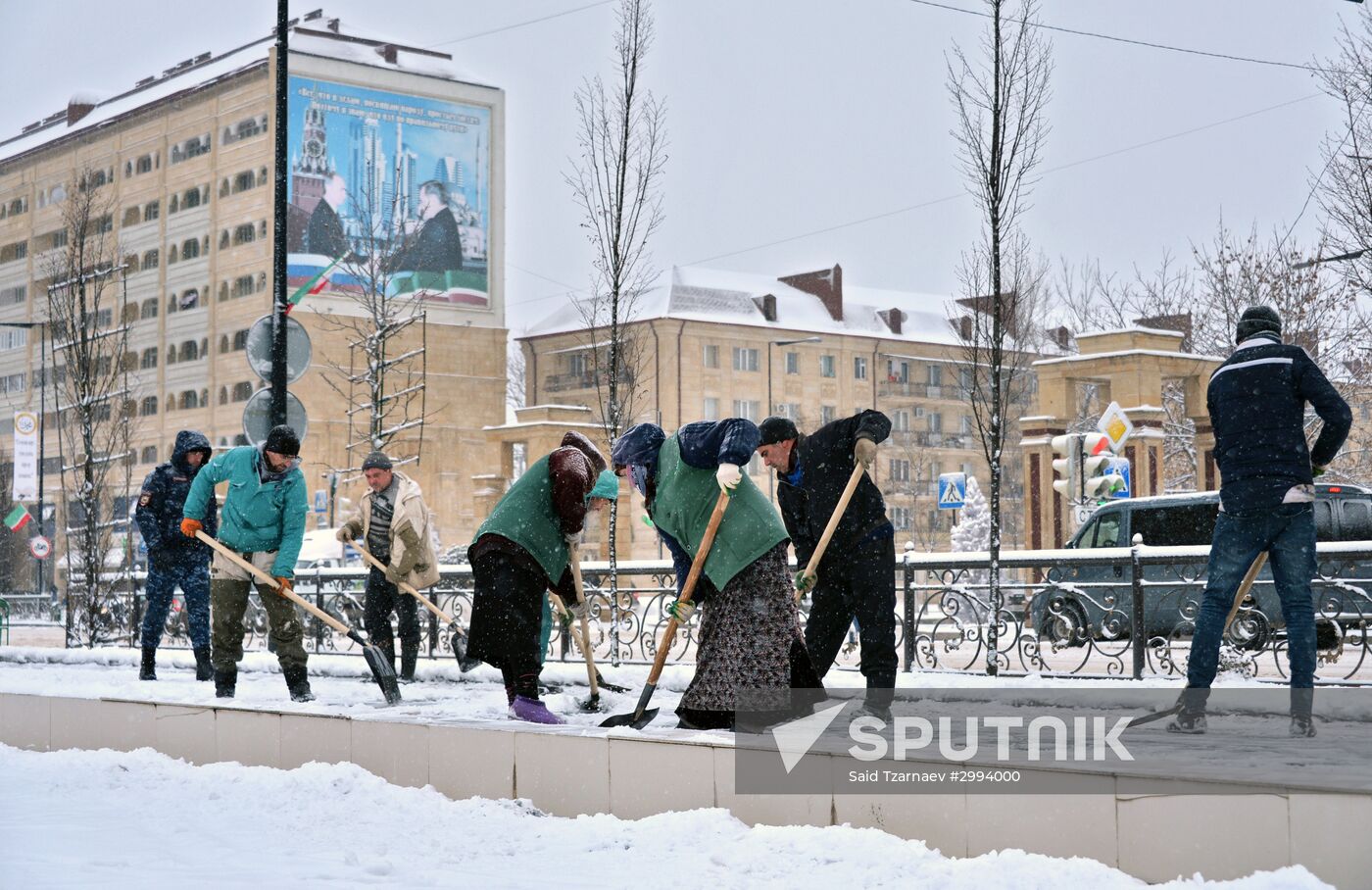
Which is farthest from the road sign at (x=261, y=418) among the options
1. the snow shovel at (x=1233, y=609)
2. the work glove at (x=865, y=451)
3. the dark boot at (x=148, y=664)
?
the snow shovel at (x=1233, y=609)

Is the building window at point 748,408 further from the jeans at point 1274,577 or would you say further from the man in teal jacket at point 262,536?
the jeans at point 1274,577

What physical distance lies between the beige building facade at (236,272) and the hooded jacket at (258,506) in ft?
182

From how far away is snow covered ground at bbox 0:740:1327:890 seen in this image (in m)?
5.13

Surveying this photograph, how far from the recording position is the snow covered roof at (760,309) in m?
71.6

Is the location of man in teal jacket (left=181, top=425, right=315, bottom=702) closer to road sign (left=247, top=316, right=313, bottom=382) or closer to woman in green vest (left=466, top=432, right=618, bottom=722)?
woman in green vest (left=466, top=432, right=618, bottom=722)

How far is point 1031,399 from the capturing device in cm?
6938

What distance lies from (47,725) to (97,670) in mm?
6230

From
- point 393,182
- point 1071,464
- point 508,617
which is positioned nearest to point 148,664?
point 508,617

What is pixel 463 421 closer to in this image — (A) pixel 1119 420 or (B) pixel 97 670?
(A) pixel 1119 420

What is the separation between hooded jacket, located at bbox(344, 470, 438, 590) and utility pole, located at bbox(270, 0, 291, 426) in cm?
245

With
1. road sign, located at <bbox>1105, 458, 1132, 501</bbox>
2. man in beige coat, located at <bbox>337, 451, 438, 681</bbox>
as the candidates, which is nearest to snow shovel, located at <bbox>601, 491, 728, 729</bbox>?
man in beige coat, located at <bbox>337, 451, 438, 681</bbox>

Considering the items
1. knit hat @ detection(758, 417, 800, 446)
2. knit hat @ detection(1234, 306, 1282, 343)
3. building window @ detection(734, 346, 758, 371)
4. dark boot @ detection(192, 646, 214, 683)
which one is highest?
building window @ detection(734, 346, 758, 371)

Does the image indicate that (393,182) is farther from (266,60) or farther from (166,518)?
(166,518)

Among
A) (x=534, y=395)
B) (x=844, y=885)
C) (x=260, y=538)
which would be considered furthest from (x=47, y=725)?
(x=534, y=395)
